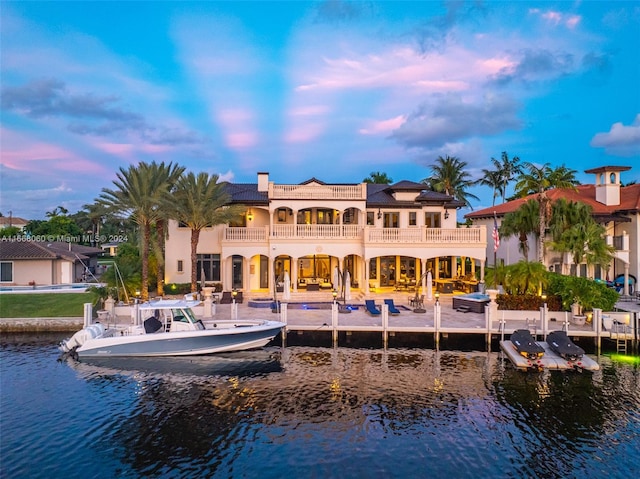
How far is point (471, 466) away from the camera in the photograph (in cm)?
1168

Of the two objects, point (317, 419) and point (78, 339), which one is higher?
point (78, 339)

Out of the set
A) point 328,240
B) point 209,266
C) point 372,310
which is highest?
point 328,240

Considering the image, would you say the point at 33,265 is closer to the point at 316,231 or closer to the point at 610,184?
the point at 316,231

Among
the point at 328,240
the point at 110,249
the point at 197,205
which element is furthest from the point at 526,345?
the point at 110,249

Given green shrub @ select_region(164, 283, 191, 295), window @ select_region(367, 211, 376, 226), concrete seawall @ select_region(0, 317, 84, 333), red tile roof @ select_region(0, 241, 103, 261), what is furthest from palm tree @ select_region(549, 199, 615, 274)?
red tile roof @ select_region(0, 241, 103, 261)

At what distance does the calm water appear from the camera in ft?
38.7

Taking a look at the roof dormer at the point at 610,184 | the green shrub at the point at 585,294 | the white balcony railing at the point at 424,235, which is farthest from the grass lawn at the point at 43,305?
the roof dormer at the point at 610,184

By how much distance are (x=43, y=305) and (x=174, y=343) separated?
13.3 m

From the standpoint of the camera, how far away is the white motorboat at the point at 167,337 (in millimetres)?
20703

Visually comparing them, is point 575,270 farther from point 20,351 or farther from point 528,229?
point 20,351

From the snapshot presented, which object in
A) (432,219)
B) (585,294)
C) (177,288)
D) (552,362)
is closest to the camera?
(552,362)

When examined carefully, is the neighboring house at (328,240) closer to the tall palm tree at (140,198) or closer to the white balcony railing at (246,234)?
the white balcony railing at (246,234)

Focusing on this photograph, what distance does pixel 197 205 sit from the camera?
29.7 metres

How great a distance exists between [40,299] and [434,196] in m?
30.4
